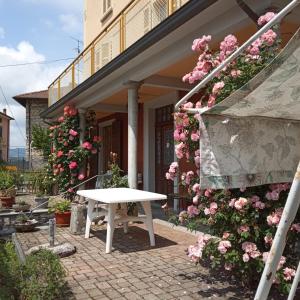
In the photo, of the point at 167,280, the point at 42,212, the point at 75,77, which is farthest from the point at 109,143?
the point at 167,280

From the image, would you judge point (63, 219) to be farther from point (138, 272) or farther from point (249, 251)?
point (249, 251)

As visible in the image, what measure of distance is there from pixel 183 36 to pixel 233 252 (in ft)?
11.0

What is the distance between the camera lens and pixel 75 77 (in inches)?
456

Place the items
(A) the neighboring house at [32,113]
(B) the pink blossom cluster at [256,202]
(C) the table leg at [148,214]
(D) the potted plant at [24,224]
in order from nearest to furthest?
(B) the pink blossom cluster at [256,202]
(C) the table leg at [148,214]
(D) the potted plant at [24,224]
(A) the neighboring house at [32,113]

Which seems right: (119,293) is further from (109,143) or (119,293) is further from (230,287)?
(109,143)

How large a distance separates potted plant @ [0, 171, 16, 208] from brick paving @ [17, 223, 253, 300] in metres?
5.01

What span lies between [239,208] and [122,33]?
5.63m

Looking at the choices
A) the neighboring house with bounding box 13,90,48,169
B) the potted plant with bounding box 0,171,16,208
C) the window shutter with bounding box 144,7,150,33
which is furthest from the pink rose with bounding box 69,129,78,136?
the neighboring house with bounding box 13,90,48,169

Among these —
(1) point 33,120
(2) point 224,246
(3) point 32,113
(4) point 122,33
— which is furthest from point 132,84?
(3) point 32,113

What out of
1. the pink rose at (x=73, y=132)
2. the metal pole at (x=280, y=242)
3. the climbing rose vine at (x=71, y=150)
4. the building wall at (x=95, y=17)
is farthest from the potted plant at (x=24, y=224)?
the building wall at (x=95, y=17)

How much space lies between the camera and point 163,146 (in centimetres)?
1055

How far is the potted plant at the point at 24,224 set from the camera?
7.13m

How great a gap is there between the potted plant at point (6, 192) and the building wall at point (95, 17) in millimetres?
5980

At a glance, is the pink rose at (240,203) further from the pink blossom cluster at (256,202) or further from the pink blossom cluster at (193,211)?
the pink blossom cluster at (193,211)
